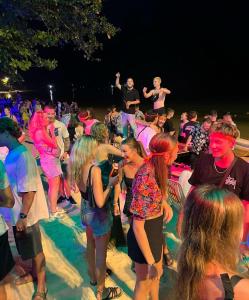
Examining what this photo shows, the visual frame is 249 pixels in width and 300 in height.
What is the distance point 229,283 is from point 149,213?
49.7 inches

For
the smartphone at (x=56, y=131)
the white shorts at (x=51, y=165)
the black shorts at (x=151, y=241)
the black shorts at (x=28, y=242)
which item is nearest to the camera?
the black shorts at (x=151, y=241)

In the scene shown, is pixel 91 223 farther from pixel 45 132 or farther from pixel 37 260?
pixel 45 132

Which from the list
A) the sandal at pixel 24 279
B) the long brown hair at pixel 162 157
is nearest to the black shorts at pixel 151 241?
the long brown hair at pixel 162 157

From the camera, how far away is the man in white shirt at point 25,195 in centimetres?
323

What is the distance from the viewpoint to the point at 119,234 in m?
4.77

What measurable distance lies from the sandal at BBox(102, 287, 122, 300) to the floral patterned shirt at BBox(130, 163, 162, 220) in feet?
4.37

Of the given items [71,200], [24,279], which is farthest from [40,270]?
[71,200]

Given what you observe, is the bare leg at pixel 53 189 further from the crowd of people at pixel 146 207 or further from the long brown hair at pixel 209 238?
the long brown hair at pixel 209 238

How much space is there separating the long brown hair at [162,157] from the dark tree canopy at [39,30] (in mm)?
3660

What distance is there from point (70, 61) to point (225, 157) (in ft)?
336

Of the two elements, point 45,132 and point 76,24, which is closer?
point 45,132

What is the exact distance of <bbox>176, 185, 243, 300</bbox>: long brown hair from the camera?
1667mm

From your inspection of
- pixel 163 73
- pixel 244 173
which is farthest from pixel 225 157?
pixel 163 73

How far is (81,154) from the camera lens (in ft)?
10.8
